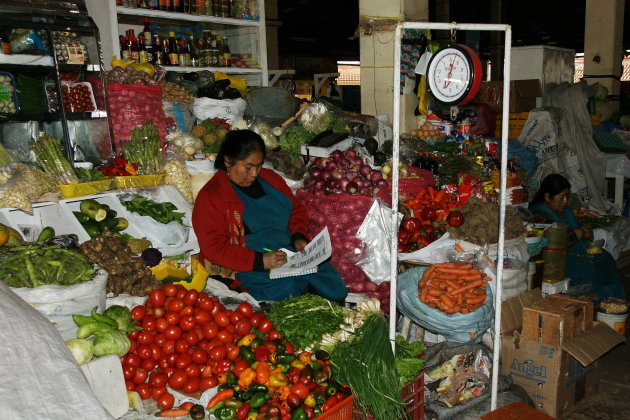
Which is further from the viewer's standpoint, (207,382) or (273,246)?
(273,246)

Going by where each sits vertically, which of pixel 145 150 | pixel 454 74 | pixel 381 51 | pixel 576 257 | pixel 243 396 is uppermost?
pixel 381 51

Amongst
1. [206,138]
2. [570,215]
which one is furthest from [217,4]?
[570,215]

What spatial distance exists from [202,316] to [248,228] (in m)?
1.06

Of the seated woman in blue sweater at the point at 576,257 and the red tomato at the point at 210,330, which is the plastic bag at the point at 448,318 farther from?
the seated woman in blue sweater at the point at 576,257

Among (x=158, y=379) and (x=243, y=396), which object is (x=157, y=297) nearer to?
(x=158, y=379)

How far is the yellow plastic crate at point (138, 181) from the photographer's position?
426 centimetres

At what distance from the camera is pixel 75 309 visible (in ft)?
9.31

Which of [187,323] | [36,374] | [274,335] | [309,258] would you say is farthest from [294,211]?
[36,374]

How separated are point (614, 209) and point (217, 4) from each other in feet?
21.5

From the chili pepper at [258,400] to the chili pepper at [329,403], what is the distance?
29cm

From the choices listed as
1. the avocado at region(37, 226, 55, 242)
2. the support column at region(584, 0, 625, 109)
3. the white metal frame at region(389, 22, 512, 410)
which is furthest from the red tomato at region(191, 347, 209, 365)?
the support column at region(584, 0, 625, 109)

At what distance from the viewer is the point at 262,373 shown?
286 cm

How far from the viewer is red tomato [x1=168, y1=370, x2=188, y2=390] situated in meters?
2.90

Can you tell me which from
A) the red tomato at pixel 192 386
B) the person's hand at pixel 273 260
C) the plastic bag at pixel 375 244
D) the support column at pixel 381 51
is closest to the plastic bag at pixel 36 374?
Result: the red tomato at pixel 192 386
